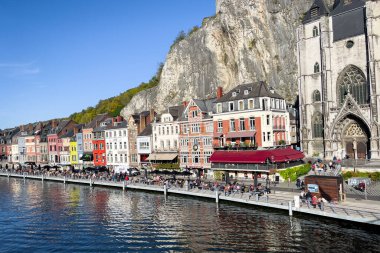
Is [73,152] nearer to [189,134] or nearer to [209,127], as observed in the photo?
[189,134]

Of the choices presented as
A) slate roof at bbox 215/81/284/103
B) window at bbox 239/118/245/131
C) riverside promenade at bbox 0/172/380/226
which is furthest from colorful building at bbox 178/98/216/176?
riverside promenade at bbox 0/172/380/226

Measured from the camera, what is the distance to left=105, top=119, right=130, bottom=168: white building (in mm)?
73188

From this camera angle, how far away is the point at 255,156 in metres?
48.2

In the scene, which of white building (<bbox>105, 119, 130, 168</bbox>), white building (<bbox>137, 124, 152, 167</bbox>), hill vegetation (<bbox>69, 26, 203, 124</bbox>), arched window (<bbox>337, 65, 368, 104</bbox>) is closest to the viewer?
arched window (<bbox>337, 65, 368, 104</bbox>)

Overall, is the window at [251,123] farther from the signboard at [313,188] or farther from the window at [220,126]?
the signboard at [313,188]

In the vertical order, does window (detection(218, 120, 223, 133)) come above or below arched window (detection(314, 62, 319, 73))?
below

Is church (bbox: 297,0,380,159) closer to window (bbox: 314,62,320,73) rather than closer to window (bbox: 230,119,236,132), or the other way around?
window (bbox: 314,62,320,73)

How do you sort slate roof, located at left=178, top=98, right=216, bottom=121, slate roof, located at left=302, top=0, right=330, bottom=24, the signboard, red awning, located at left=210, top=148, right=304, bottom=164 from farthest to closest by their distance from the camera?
slate roof, located at left=302, top=0, right=330, bottom=24 < slate roof, located at left=178, top=98, right=216, bottom=121 < red awning, located at left=210, top=148, right=304, bottom=164 < the signboard

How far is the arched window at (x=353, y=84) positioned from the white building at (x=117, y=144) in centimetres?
4046

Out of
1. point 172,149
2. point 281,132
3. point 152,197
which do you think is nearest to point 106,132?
point 172,149

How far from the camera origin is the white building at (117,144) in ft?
240

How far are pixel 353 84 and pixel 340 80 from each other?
2.26 meters

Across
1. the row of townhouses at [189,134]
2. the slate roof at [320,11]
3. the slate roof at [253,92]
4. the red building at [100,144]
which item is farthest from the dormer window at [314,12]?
the red building at [100,144]

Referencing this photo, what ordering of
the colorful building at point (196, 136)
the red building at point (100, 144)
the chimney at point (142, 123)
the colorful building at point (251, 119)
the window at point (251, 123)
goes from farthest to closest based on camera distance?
1. the red building at point (100, 144)
2. the chimney at point (142, 123)
3. the colorful building at point (196, 136)
4. the window at point (251, 123)
5. the colorful building at point (251, 119)
